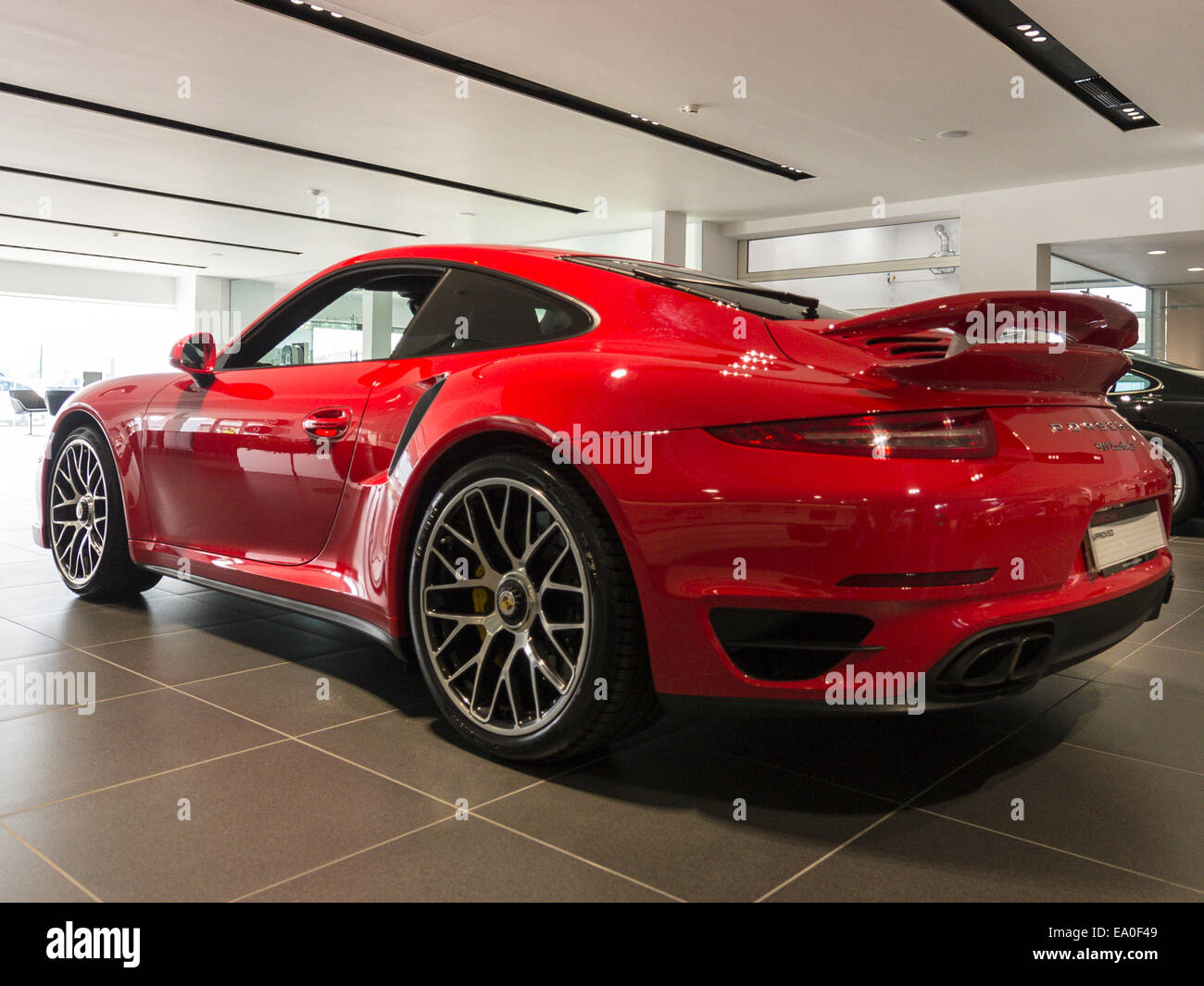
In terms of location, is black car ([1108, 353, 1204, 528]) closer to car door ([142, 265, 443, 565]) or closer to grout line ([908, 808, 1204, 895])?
grout line ([908, 808, 1204, 895])

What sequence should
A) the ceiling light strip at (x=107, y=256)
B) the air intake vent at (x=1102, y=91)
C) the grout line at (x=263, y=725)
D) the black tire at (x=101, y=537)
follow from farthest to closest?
the ceiling light strip at (x=107, y=256) < the air intake vent at (x=1102, y=91) < the black tire at (x=101, y=537) < the grout line at (x=263, y=725)

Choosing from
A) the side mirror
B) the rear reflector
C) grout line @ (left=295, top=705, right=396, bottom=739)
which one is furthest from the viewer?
the side mirror

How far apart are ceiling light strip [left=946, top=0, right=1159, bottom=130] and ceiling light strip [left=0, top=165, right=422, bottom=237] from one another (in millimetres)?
10245

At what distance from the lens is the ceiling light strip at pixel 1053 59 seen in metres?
6.49

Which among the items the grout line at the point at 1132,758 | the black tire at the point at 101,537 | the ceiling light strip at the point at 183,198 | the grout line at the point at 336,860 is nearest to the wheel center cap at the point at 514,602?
the grout line at the point at 336,860

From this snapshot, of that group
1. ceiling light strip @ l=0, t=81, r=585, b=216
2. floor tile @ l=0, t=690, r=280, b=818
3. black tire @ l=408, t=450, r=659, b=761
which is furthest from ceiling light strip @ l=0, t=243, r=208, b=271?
black tire @ l=408, t=450, r=659, b=761

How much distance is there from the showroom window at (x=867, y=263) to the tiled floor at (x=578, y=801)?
10.9m

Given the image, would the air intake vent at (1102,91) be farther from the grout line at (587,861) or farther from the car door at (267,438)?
the grout line at (587,861)

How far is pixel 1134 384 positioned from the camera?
6.32 metres

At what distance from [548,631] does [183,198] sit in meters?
13.2

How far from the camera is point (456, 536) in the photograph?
207 cm

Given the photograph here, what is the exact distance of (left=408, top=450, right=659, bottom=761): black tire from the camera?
178 centimetres

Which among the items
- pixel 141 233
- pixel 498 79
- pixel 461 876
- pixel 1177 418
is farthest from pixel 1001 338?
pixel 141 233

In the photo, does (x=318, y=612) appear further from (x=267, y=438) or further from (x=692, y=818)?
(x=692, y=818)
